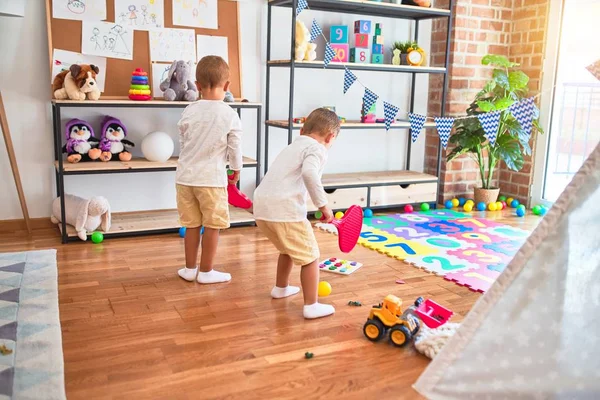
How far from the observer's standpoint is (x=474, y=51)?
16.0 feet

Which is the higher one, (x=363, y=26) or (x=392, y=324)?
(x=363, y=26)

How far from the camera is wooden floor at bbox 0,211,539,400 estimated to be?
192 cm

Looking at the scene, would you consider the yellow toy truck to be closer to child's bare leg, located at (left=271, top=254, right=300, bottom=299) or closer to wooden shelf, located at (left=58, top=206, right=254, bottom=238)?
child's bare leg, located at (left=271, top=254, right=300, bottom=299)

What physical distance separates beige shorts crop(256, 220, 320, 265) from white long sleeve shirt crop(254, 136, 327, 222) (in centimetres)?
3

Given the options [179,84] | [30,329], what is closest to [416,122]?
[179,84]

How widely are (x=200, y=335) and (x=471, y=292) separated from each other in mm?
1335

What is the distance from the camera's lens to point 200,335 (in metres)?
2.29

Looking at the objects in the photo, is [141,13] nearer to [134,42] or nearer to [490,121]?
[134,42]

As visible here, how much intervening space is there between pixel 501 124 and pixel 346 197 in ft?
4.44

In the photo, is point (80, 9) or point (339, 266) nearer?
point (339, 266)

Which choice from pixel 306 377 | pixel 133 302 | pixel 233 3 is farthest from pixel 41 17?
pixel 306 377

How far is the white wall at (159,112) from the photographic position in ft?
12.0

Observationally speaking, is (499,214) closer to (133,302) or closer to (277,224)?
(277,224)

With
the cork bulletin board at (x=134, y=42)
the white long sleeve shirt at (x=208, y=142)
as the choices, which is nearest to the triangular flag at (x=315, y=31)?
the cork bulletin board at (x=134, y=42)
